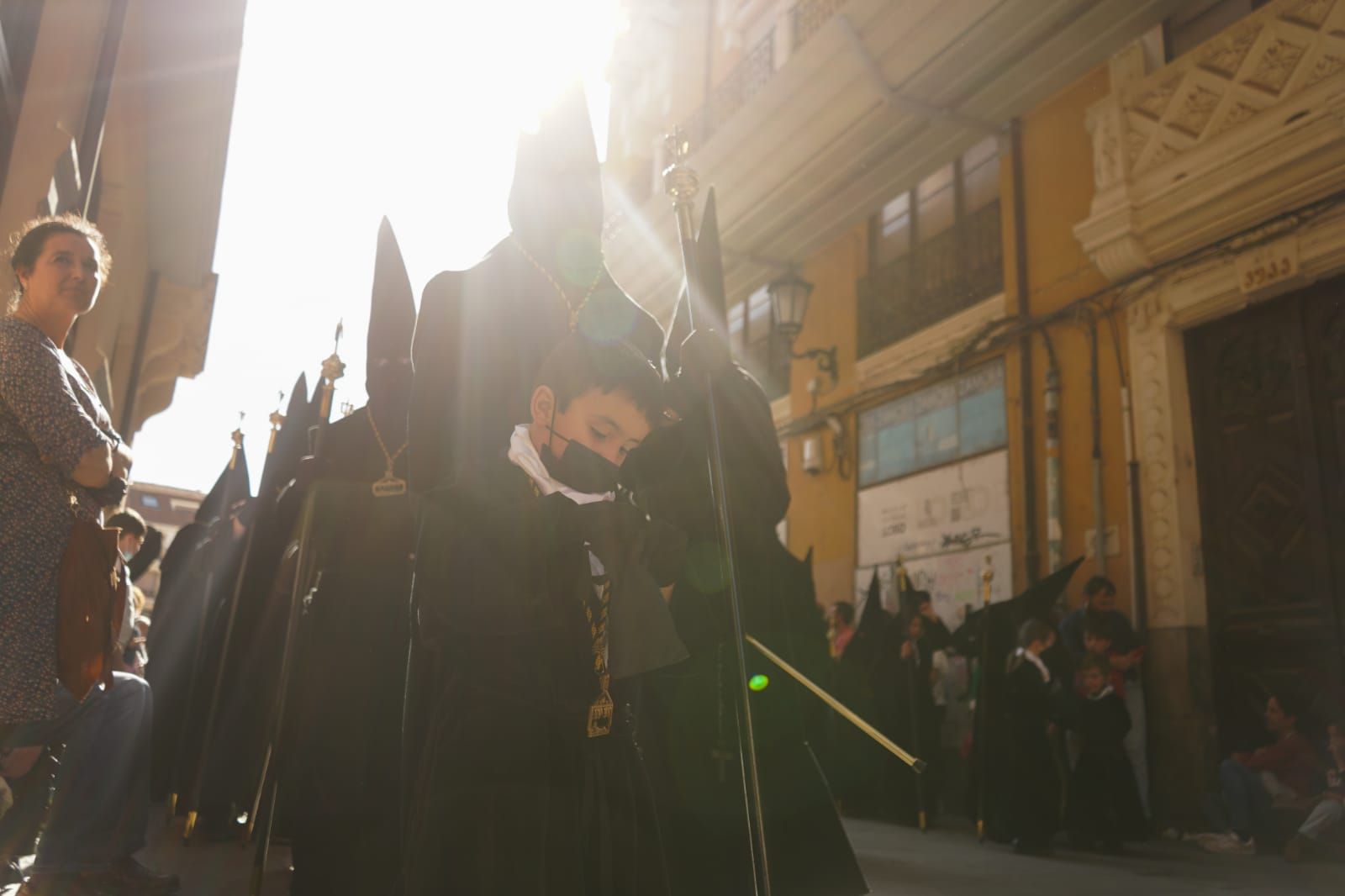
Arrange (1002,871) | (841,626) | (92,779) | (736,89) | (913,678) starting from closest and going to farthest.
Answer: (92,779) < (1002,871) < (913,678) < (841,626) < (736,89)

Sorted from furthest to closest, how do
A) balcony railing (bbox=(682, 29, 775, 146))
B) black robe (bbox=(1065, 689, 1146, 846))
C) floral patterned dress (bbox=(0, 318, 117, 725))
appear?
1. balcony railing (bbox=(682, 29, 775, 146))
2. black robe (bbox=(1065, 689, 1146, 846))
3. floral patterned dress (bbox=(0, 318, 117, 725))

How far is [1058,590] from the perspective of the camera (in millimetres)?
6898

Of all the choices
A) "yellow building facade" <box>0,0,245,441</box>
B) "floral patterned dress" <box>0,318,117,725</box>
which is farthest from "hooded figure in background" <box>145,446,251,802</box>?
"floral patterned dress" <box>0,318,117,725</box>

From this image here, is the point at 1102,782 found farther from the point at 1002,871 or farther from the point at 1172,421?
the point at 1172,421

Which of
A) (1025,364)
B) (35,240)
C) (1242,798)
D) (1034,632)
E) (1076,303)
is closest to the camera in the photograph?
(35,240)

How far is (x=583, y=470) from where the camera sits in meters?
2.12

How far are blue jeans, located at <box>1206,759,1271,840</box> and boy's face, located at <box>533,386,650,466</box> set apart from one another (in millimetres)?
6261

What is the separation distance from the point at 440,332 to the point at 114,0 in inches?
201

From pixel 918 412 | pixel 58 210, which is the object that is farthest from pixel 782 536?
pixel 58 210

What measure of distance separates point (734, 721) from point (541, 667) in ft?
5.47

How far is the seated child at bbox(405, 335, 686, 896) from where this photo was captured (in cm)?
190

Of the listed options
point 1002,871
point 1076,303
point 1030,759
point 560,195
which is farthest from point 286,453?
point 1076,303

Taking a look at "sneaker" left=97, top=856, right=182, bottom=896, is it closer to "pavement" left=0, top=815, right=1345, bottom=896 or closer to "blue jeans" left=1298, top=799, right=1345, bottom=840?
"pavement" left=0, top=815, right=1345, bottom=896

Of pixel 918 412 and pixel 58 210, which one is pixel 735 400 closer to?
pixel 58 210
